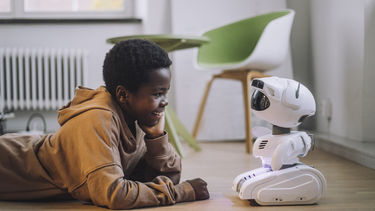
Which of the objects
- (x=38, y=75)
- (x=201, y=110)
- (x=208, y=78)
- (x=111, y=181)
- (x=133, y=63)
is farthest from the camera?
(x=38, y=75)

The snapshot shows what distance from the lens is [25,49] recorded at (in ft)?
12.2

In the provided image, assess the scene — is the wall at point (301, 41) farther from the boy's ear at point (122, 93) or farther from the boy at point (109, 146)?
the boy's ear at point (122, 93)

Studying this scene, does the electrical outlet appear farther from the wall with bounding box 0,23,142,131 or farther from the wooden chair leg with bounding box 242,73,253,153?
the wall with bounding box 0,23,142,131

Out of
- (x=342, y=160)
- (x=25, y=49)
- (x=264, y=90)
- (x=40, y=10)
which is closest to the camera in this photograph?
(x=264, y=90)

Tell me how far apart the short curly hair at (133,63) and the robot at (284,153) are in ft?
0.98

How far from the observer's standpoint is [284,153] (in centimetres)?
138

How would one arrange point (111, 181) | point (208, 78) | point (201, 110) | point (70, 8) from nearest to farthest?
point (111, 181), point (201, 110), point (208, 78), point (70, 8)

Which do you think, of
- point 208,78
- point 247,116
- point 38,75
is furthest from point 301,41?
point 38,75

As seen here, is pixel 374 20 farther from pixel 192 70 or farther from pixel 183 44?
pixel 192 70

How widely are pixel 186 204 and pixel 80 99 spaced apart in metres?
0.43

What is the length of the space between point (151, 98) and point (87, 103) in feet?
0.60

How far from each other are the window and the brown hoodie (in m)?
2.63

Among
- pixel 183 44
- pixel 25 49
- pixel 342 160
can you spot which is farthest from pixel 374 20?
pixel 25 49

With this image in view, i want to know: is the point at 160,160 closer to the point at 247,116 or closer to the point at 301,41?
the point at 247,116
